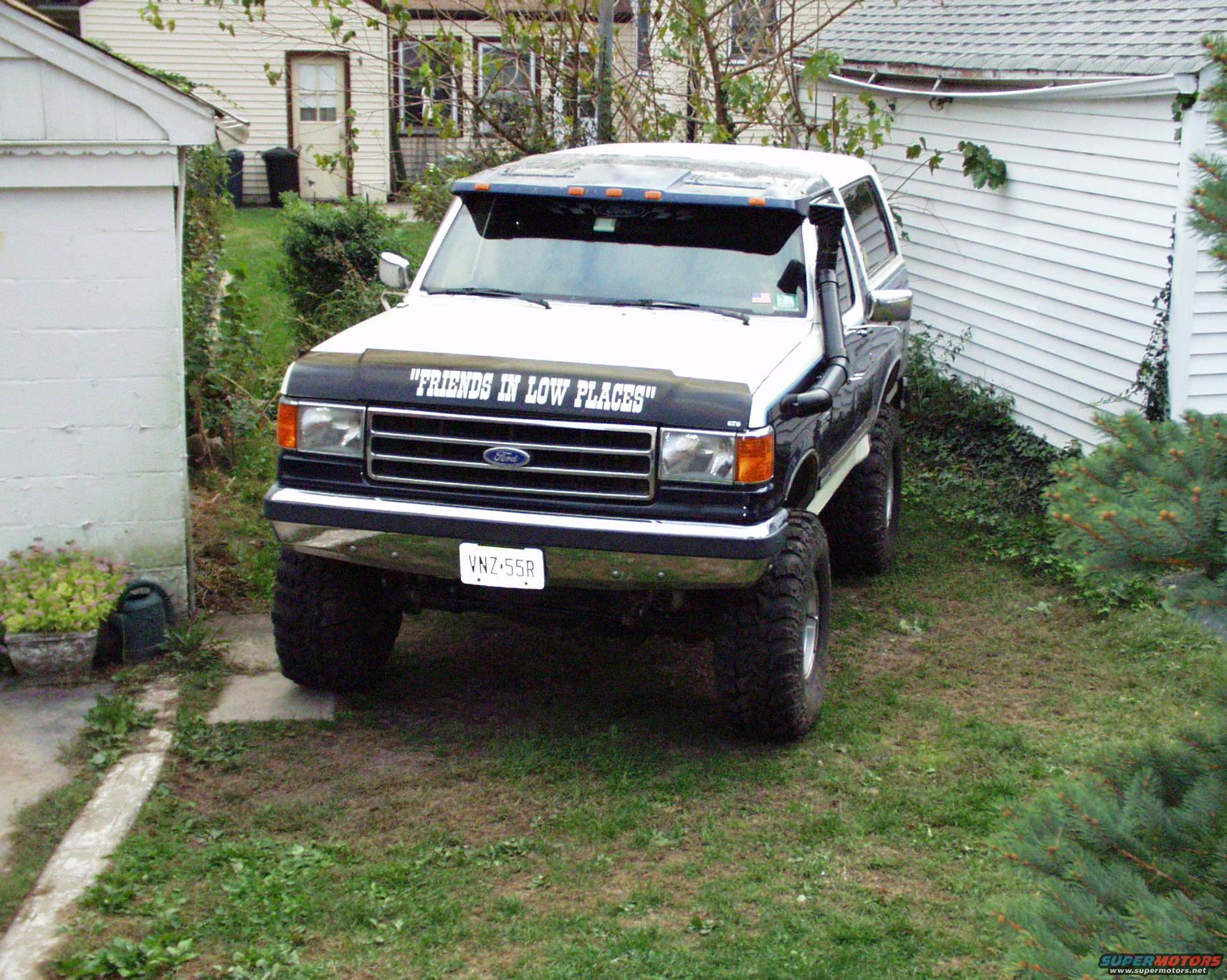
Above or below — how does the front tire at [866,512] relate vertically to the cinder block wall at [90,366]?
below

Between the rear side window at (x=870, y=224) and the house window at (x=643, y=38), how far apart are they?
4427 mm

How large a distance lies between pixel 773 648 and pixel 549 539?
0.91 metres

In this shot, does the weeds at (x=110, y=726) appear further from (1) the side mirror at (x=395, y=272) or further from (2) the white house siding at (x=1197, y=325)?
(2) the white house siding at (x=1197, y=325)

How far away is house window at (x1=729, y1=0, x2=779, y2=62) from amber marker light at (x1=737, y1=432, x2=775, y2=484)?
7.51 meters

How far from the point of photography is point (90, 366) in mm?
5855

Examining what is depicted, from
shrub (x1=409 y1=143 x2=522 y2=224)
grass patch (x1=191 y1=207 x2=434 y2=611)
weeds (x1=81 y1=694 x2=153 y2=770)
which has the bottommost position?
weeds (x1=81 y1=694 x2=153 y2=770)

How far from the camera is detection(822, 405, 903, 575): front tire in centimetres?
715

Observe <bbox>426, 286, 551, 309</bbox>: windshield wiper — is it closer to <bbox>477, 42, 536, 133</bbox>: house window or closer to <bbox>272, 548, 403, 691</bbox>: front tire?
<bbox>272, 548, 403, 691</bbox>: front tire

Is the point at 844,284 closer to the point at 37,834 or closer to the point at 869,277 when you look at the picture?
the point at 869,277

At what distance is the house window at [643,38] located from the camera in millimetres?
11310

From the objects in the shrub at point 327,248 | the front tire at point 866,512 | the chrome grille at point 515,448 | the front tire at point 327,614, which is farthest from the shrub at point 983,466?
the shrub at point 327,248

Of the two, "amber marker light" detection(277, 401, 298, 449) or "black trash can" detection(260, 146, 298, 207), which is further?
"black trash can" detection(260, 146, 298, 207)

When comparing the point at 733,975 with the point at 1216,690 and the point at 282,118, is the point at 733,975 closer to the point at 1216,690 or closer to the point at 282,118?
the point at 1216,690

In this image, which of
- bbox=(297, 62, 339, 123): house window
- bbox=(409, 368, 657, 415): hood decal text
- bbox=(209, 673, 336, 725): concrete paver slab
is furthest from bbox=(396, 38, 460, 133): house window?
bbox=(297, 62, 339, 123): house window
